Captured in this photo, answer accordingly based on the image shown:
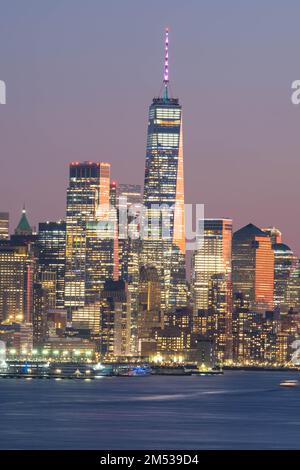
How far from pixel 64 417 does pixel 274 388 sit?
232 feet

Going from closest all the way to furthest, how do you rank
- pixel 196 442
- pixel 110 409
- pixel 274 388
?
pixel 196 442 → pixel 110 409 → pixel 274 388

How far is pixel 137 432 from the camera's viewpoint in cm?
9294

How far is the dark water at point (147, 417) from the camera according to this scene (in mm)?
86750

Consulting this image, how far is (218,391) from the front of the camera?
160375 millimetres

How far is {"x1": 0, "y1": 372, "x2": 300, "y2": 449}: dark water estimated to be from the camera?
86.8 meters

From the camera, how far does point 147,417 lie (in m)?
109
